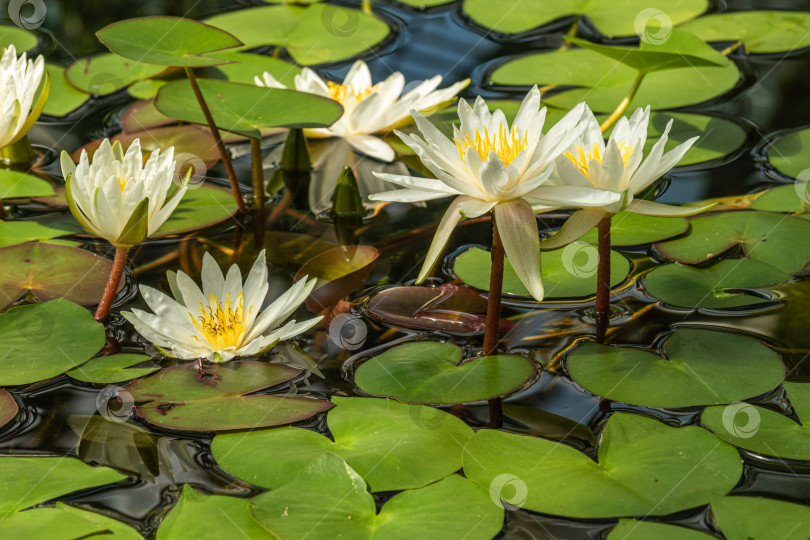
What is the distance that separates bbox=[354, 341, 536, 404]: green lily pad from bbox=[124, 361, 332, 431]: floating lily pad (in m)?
0.16

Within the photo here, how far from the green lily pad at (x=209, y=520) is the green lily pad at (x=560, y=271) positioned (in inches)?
38.2

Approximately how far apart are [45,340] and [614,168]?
148 cm

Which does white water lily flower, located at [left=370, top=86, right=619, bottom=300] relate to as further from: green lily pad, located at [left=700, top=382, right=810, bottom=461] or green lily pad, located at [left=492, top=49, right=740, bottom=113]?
green lily pad, located at [left=492, top=49, right=740, bottom=113]

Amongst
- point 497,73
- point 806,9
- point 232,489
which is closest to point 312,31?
point 497,73

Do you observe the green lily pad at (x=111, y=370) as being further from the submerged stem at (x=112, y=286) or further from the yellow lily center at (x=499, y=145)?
the yellow lily center at (x=499, y=145)

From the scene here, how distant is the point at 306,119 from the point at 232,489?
127cm

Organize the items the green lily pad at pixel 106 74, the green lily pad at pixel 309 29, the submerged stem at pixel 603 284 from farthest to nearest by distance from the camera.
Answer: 1. the green lily pad at pixel 309 29
2. the green lily pad at pixel 106 74
3. the submerged stem at pixel 603 284

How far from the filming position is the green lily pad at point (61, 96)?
10.5ft

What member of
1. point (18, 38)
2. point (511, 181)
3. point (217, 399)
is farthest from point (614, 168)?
point (18, 38)

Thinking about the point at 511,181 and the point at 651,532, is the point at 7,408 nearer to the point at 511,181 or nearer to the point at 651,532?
the point at 511,181

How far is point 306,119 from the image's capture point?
2.43m

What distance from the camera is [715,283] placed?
6.99 feet

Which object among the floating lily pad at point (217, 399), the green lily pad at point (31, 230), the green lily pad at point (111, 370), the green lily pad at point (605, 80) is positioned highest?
the green lily pad at point (605, 80)

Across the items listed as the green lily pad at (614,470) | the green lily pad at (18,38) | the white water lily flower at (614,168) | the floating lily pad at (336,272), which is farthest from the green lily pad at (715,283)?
the green lily pad at (18,38)
